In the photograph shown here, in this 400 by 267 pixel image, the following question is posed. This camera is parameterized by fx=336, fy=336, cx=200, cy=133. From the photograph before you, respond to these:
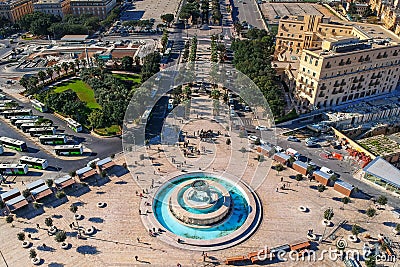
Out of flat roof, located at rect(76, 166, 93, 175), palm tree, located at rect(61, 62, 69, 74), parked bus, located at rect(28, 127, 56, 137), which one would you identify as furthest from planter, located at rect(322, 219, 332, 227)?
palm tree, located at rect(61, 62, 69, 74)

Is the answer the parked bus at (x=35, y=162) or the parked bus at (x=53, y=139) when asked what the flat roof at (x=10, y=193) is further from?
the parked bus at (x=53, y=139)

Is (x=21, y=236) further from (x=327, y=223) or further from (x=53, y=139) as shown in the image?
(x=327, y=223)

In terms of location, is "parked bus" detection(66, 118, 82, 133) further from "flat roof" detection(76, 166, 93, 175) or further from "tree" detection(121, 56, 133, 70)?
"tree" detection(121, 56, 133, 70)

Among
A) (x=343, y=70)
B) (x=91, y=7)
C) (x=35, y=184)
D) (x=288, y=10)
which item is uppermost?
(x=91, y=7)

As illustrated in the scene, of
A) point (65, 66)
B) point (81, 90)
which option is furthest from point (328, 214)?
point (65, 66)

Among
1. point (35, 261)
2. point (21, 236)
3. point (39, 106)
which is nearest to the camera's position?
point (35, 261)

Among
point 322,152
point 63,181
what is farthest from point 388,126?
point 63,181

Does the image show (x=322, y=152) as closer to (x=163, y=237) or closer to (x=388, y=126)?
(x=388, y=126)
